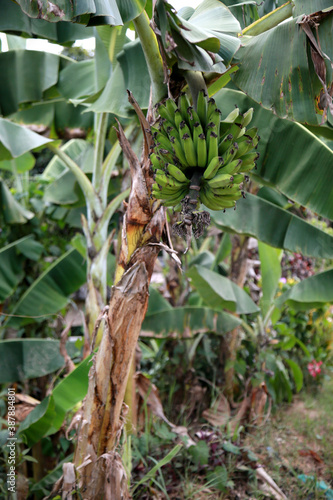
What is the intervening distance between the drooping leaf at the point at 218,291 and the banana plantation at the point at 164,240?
2cm

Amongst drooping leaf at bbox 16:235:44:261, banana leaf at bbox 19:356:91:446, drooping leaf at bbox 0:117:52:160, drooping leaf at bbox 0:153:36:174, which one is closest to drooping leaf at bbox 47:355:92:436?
banana leaf at bbox 19:356:91:446

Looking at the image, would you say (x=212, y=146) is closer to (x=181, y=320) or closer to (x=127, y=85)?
(x=127, y=85)

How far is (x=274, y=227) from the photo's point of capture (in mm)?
2258

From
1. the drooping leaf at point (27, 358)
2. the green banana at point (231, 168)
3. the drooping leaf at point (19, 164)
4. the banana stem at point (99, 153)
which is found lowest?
the drooping leaf at point (27, 358)

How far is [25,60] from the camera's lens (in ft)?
8.15

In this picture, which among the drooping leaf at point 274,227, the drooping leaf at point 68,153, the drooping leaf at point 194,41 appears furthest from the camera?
the drooping leaf at point 68,153

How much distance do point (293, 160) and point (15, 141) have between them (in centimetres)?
157

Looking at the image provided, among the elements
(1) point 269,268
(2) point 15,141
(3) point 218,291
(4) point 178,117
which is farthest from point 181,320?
(4) point 178,117

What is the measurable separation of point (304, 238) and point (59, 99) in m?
2.04

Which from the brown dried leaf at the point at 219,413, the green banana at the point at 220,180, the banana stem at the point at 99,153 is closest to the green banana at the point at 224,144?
the green banana at the point at 220,180

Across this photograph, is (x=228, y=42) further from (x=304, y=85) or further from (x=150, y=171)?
(x=150, y=171)

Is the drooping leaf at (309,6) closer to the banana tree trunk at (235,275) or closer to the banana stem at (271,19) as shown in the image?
the banana stem at (271,19)

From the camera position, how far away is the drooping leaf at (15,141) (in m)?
2.14

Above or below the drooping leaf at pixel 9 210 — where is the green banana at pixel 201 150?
above
